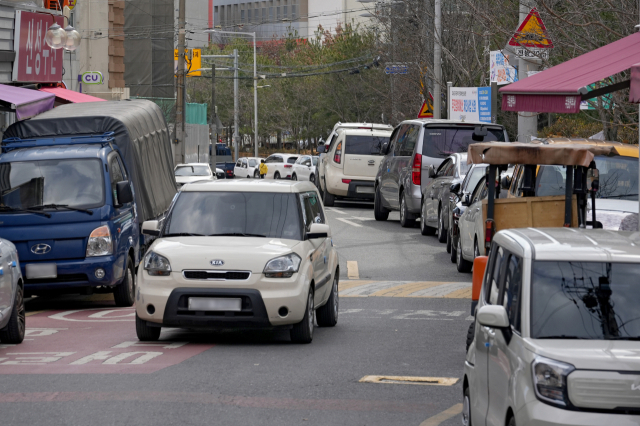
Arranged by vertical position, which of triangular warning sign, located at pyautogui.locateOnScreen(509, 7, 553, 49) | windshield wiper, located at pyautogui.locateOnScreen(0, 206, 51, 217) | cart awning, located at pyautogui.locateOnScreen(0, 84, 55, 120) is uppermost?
triangular warning sign, located at pyautogui.locateOnScreen(509, 7, 553, 49)

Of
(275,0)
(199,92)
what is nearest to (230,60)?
(199,92)

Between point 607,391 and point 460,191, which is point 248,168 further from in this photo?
point 607,391

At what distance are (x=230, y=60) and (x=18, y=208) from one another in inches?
3430

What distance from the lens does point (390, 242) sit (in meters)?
22.4

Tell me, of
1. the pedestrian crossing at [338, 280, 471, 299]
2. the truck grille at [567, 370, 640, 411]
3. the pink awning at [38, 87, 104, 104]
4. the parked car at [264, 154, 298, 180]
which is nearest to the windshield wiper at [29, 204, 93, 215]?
the pedestrian crossing at [338, 280, 471, 299]

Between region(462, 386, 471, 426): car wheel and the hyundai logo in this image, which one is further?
the hyundai logo

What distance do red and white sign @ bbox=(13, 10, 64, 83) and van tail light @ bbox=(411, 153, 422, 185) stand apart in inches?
359

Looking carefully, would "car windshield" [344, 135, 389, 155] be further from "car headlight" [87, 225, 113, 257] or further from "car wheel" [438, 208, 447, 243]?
"car headlight" [87, 225, 113, 257]

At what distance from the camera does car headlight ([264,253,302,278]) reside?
10297mm

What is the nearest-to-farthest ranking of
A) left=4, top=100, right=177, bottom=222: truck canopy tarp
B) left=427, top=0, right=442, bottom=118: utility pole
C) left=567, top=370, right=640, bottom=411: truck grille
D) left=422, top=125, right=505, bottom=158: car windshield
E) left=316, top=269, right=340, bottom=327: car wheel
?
left=567, top=370, right=640, bottom=411: truck grille < left=316, top=269, right=340, bottom=327: car wheel < left=4, top=100, right=177, bottom=222: truck canopy tarp < left=422, top=125, right=505, bottom=158: car windshield < left=427, top=0, right=442, bottom=118: utility pole

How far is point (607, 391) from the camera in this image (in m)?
5.05

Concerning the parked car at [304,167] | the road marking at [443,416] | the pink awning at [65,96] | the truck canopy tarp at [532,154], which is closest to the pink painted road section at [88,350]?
the road marking at [443,416]

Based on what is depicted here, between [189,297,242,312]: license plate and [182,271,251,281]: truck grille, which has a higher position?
[182,271,251,281]: truck grille

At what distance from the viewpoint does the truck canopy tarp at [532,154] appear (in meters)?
10.3
